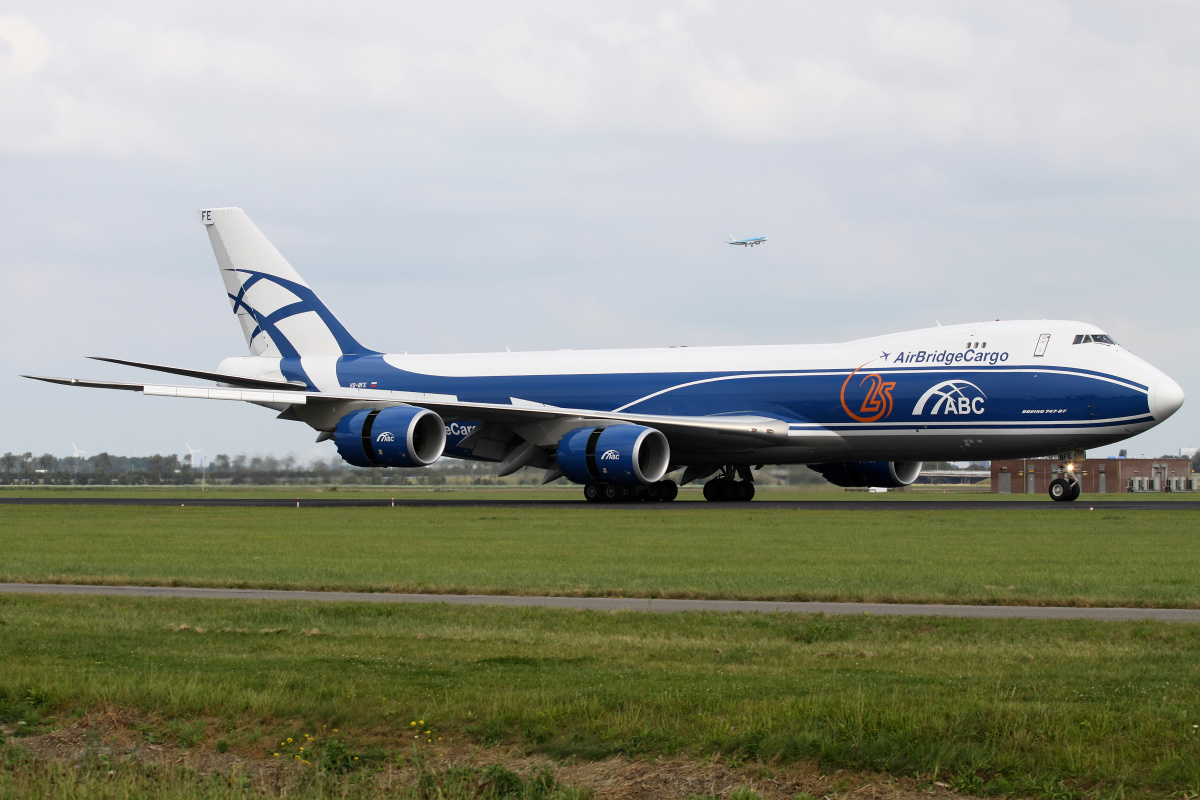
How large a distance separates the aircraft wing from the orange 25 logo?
2.36 meters

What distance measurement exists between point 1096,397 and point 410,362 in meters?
25.0

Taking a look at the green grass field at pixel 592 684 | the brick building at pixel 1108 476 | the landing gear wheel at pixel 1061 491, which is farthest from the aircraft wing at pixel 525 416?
the brick building at pixel 1108 476

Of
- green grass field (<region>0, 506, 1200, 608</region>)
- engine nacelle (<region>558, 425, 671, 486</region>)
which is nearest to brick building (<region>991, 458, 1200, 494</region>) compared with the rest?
engine nacelle (<region>558, 425, 671, 486</region>)

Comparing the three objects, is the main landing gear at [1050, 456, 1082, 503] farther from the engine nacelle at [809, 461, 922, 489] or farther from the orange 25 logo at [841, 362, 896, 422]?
the orange 25 logo at [841, 362, 896, 422]

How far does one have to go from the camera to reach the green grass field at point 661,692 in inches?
376

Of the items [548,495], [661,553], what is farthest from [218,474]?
[661,553]

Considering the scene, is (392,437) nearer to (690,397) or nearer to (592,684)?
(690,397)

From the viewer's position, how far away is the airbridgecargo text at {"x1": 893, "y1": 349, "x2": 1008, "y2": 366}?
131 feet

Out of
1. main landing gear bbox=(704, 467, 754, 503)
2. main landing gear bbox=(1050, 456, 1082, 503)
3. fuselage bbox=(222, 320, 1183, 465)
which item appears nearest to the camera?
fuselage bbox=(222, 320, 1183, 465)

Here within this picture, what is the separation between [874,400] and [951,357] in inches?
105

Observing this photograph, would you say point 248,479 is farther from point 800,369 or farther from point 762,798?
point 762,798

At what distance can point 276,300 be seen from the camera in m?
52.2

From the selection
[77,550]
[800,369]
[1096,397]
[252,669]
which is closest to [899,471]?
[800,369]

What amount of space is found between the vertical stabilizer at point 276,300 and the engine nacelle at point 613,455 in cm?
1364
